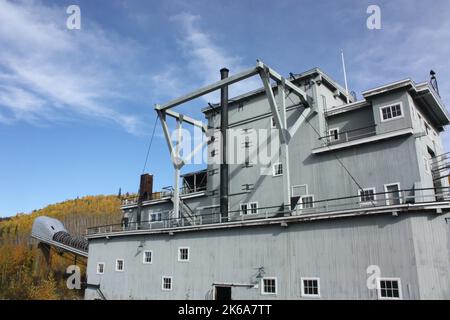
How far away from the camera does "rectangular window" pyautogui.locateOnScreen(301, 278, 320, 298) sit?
1832 centimetres

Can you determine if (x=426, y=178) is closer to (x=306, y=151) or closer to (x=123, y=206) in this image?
(x=306, y=151)

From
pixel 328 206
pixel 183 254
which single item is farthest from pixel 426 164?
pixel 183 254

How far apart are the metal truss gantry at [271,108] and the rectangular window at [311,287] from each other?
4.68 meters

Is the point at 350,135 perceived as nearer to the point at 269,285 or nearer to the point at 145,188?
the point at 269,285

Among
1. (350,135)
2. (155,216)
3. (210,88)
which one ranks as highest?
(210,88)

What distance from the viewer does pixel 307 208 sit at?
24.2 metres

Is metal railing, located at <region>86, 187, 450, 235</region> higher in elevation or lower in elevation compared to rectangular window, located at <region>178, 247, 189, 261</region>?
higher

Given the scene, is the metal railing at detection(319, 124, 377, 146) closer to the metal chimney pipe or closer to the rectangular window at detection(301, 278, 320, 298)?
the metal chimney pipe

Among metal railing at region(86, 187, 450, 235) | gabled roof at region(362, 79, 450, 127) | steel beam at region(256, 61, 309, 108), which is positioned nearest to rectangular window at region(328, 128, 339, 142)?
steel beam at region(256, 61, 309, 108)

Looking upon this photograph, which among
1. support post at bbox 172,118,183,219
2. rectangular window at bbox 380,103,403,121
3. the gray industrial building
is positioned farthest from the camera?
support post at bbox 172,118,183,219

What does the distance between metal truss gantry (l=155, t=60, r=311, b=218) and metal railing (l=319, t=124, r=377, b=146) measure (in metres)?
2.37

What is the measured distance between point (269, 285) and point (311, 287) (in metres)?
2.59
